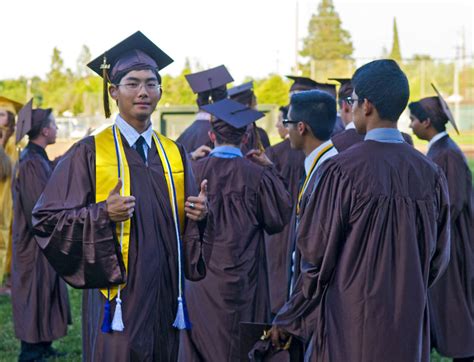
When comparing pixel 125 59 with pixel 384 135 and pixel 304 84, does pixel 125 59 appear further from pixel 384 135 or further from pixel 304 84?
pixel 304 84

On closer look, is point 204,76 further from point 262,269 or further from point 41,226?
point 41,226

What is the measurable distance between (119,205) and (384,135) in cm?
119

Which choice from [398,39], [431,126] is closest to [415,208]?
[431,126]

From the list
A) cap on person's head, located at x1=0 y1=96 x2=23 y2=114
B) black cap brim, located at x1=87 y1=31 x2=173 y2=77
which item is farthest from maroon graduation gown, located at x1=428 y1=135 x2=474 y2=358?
cap on person's head, located at x1=0 y1=96 x2=23 y2=114

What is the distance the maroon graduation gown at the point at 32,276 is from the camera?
774cm

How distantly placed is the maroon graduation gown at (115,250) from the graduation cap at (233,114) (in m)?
2.16

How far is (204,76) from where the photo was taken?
28.6 feet

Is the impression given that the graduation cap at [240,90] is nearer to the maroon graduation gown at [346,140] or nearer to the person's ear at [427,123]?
the person's ear at [427,123]

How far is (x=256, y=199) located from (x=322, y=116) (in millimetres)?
1091

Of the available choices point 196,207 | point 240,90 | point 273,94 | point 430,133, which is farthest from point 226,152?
point 273,94

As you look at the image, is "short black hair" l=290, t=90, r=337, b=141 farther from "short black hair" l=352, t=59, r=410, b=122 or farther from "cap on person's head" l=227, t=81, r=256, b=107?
"cap on person's head" l=227, t=81, r=256, b=107

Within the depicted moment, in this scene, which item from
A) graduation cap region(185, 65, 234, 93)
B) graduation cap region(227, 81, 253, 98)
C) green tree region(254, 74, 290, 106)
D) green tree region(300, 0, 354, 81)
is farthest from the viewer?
green tree region(300, 0, 354, 81)

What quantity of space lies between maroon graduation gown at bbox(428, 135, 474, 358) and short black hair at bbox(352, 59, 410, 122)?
3285mm

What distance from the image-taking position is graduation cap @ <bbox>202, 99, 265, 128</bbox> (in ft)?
20.7
